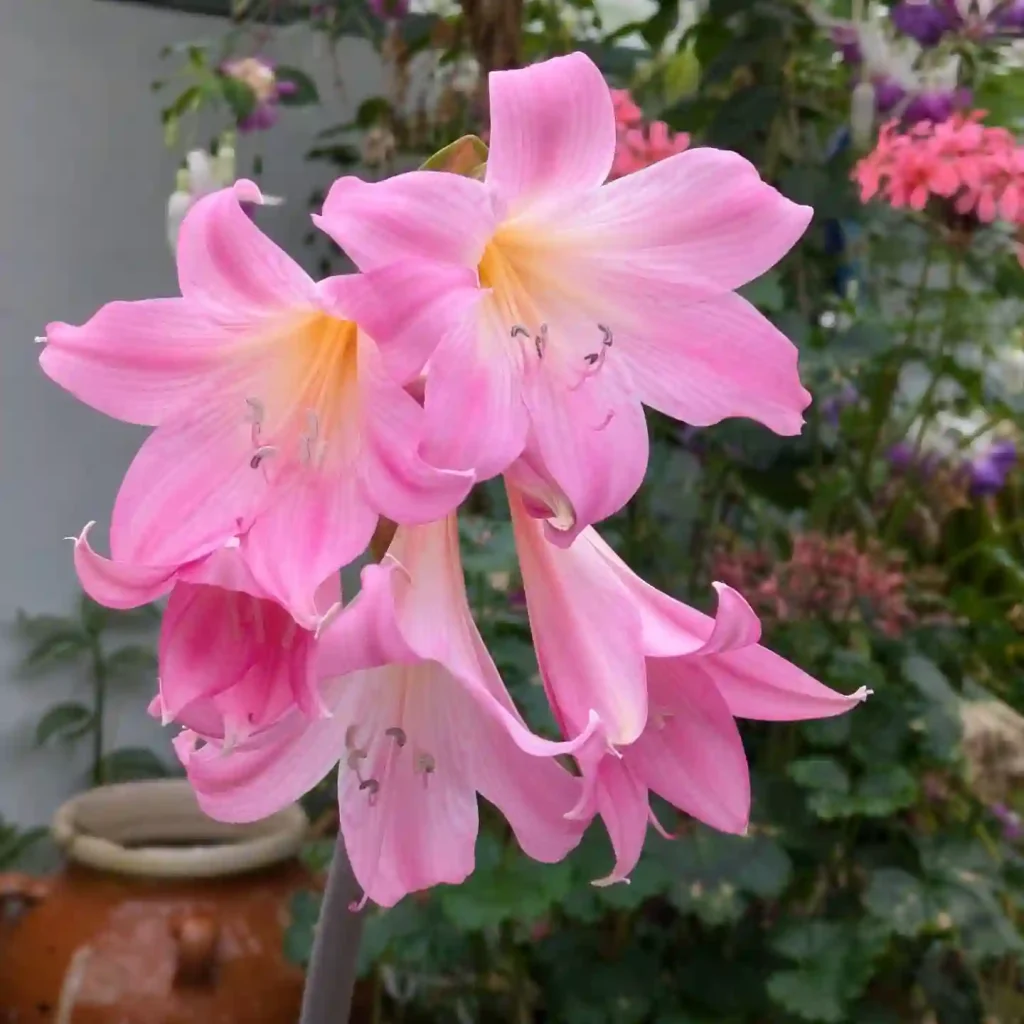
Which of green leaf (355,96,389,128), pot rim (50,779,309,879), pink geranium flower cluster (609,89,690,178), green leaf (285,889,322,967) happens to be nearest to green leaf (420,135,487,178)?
pink geranium flower cluster (609,89,690,178)

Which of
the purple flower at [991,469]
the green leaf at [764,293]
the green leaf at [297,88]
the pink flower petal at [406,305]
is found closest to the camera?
the pink flower petal at [406,305]

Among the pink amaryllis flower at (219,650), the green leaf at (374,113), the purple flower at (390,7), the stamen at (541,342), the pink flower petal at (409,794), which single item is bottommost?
the green leaf at (374,113)

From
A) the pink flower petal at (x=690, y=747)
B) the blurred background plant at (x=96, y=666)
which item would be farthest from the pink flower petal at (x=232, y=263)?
the blurred background plant at (x=96, y=666)

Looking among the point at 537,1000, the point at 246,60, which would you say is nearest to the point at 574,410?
the point at 537,1000

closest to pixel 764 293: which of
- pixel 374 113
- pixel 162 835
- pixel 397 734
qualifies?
pixel 374 113

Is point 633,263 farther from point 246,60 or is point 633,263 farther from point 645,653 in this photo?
point 246,60

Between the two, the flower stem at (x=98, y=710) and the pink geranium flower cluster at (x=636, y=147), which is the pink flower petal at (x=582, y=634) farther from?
the flower stem at (x=98, y=710)
